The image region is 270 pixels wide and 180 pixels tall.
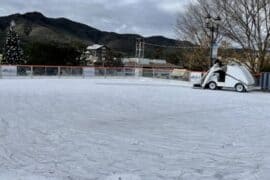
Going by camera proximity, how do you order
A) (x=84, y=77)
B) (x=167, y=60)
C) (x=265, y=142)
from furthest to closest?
(x=167, y=60) < (x=84, y=77) < (x=265, y=142)

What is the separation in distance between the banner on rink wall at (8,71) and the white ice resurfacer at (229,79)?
1905cm

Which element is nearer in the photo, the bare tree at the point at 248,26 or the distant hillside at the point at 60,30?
the bare tree at the point at 248,26

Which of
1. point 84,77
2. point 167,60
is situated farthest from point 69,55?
point 84,77

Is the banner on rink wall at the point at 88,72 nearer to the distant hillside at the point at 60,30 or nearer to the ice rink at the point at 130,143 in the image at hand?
the ice rink at the point at 130,143

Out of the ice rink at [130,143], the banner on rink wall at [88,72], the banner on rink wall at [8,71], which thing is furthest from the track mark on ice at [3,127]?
the banner on rink wall at [88,72]

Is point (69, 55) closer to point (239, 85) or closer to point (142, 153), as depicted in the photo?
point (239, 85)

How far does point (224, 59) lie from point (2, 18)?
360ft

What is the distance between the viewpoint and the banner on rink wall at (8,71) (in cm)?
4206

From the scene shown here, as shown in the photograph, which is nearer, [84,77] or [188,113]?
[188,113]

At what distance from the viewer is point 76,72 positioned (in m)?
46.7

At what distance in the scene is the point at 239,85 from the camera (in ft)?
100

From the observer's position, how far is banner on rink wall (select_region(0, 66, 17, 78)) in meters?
42.1

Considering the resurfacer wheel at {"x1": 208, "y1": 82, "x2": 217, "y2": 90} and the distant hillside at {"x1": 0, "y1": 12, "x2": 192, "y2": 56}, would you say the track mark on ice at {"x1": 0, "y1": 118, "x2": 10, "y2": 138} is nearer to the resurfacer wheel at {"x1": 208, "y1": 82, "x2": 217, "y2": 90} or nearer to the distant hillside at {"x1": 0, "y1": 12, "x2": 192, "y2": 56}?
the resurfacer wheel at {"x1": 208, "y1": 82, "x2": 217, "y2": 90}

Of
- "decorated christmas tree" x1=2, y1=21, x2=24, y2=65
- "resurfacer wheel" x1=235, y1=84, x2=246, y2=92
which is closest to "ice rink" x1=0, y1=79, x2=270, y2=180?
"resurfacer wheel" x1=235, y1=84, x2=246, y2=92
